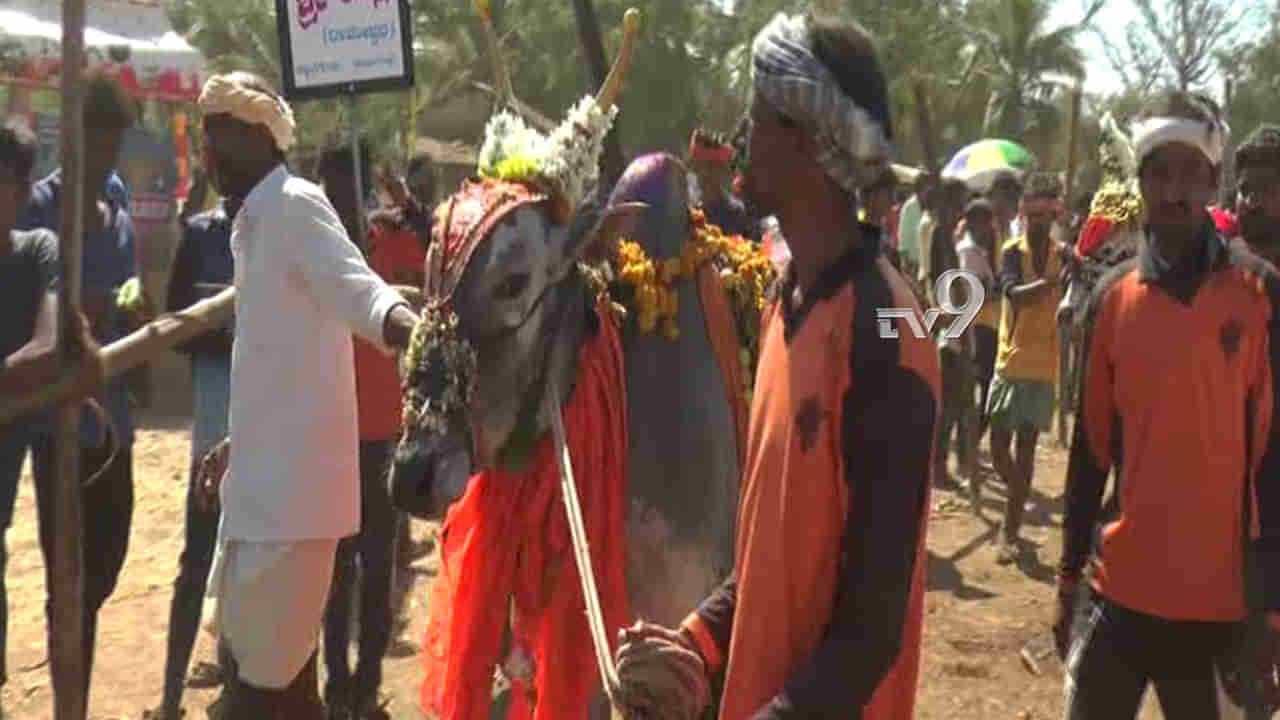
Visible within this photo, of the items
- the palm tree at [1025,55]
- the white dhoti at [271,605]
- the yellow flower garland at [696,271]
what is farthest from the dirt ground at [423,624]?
the palm tree at [1025,55]

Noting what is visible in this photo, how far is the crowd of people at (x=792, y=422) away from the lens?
2.14 m

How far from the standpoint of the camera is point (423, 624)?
6836 millimetres

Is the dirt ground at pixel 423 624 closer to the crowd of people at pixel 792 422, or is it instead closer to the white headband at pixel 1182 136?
the crowd of people at pixel 792 422

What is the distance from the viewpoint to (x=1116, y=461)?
12.0ft

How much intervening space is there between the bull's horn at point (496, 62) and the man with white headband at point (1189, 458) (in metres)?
1.75

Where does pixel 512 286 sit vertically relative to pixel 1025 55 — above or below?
below

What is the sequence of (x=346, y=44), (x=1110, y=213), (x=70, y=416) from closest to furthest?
(x=70, y=416) → (x=346, y=44) → (x=1110, y=213)

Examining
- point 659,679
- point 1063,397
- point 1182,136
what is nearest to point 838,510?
point 659,679

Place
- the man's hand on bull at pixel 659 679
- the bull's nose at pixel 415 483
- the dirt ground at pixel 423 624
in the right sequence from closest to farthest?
the man's hand on bull at pixel 659 679 → the bull's nose at pixel 415 483 → the dirt ground at pixel 423 624

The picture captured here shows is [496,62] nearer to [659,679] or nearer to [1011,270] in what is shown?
[659,679]

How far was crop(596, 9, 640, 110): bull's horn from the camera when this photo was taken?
3910mm

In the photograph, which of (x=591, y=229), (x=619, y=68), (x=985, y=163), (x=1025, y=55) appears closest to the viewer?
(x=591, y=229)

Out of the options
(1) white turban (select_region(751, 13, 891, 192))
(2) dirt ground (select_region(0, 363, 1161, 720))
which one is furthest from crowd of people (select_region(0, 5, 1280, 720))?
(2) dirt ground (select_region(0, 363, 1161, 720))

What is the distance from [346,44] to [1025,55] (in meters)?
37.5
